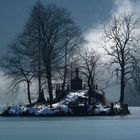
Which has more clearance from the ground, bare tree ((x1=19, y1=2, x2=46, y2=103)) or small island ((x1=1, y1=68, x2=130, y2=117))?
bare tree ((x1=19, y1=2, x2=46, y2=103))

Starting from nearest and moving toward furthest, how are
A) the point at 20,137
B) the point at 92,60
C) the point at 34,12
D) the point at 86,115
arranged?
the point at 20,137
the point at 86,115
the point at 34,12
the point at 92,60

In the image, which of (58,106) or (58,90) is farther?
(58,90)

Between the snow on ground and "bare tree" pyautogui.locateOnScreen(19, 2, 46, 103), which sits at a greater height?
"bare tree" pyautogui.locateOnScreen(19, 2, 46, 103)

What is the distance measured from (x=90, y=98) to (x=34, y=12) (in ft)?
40.5

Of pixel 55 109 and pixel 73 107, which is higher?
pixel 73 107

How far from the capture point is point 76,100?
60500 mm

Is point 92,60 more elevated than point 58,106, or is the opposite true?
point 92,60

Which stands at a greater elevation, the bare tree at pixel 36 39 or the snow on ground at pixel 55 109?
the bare tree at pixel 36 39

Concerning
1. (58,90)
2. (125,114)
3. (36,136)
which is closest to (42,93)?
(58,90)

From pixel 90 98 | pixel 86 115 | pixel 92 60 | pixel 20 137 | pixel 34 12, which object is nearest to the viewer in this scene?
pixel 20 137

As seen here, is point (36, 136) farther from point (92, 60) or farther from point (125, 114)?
point (92, 60)

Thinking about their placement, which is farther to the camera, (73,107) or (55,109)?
(73,107)

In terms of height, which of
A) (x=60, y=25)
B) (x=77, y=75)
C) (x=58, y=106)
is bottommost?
(x=58, y=106)

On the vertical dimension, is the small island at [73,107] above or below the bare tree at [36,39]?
below
